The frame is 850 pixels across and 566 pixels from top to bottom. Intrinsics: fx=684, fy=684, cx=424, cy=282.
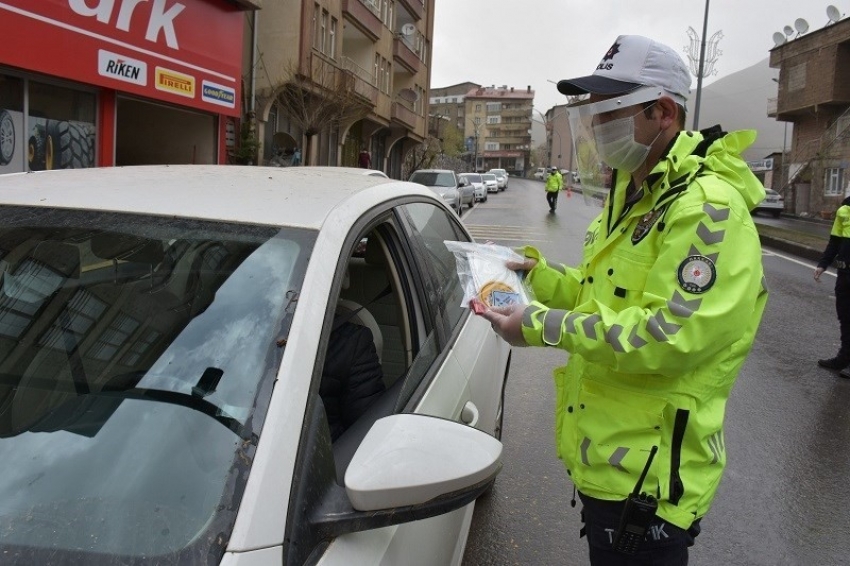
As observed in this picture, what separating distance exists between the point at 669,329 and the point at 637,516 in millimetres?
520

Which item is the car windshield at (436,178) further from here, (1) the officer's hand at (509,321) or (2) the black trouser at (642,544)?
(2) the black trouser at (642,544)

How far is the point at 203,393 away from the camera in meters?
1.52

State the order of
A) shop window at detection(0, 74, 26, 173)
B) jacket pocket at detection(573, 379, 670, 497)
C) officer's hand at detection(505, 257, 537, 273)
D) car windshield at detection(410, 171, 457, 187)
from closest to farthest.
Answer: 1. jacket pocket at detection(573, 379, 670, 497)
2. officer's hand at detection(505, 257, 537, 273)
3. shop window at detection(0, 74, 26, 173)
4. car windshield at detection(410, 171, 457, 187)

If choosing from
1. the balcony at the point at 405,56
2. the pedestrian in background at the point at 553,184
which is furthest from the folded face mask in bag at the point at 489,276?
the balcony at the point at 405,56

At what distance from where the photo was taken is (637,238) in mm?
1838

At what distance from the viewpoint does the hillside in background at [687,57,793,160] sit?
74750 millimetres

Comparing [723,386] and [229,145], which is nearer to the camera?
[723,386]

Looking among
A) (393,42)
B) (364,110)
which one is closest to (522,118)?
(393,42)

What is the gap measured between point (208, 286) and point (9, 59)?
9107mm

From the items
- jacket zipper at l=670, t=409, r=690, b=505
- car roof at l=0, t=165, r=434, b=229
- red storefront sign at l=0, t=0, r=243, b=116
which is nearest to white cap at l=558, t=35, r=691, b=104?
car roof at l=0, t=165, r=434, b=229

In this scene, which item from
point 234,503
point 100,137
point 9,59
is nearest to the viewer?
point 234,503

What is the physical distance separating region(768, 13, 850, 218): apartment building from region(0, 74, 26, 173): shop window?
39.3 metres

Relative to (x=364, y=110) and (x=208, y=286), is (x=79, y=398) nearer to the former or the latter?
(x=208, y=286)

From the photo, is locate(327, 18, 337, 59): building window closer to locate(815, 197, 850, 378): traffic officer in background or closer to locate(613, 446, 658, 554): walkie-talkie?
locate(815, 197, 850, 378): traffic officer in background
